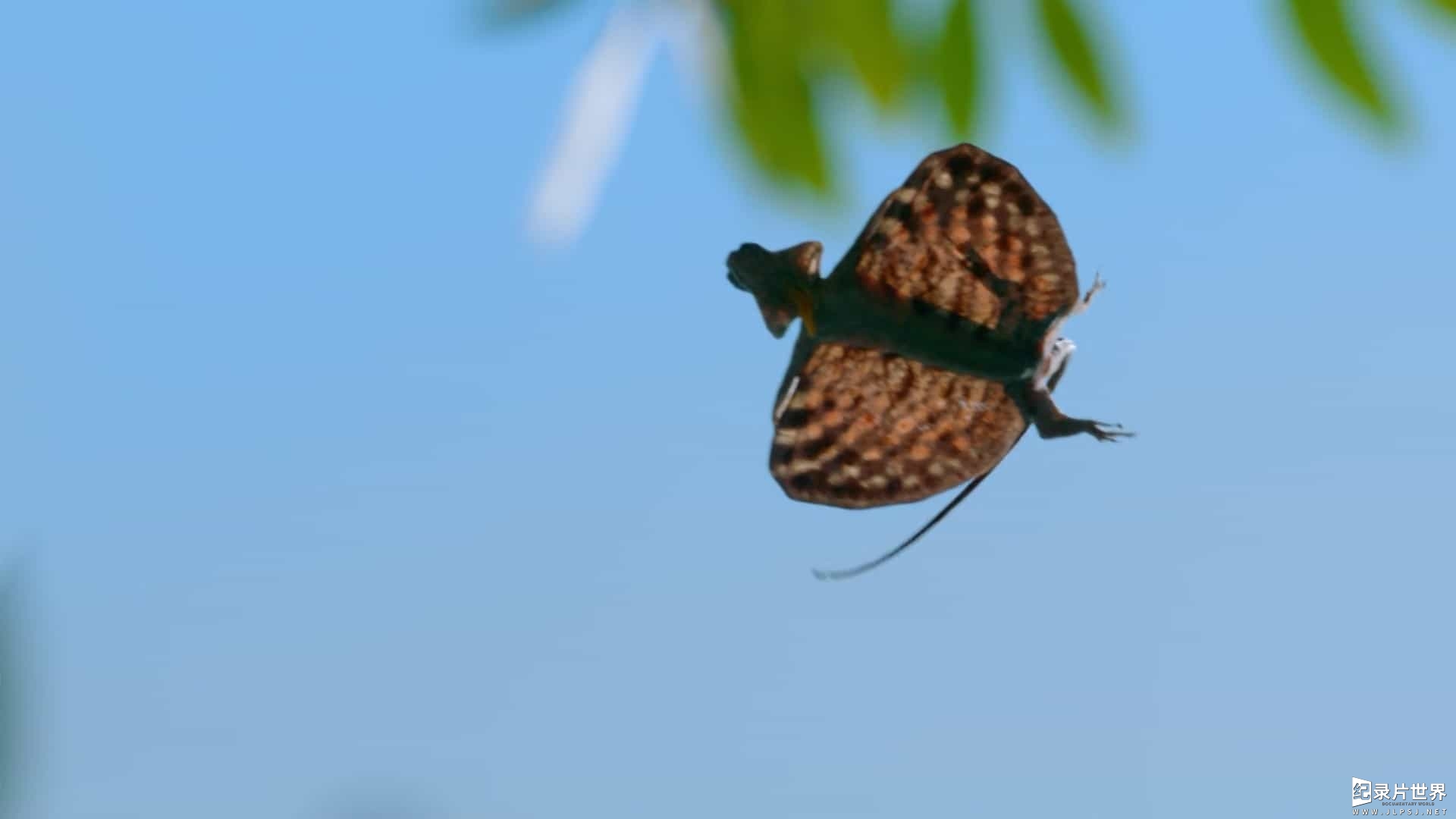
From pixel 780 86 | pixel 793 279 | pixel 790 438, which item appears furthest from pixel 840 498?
pixel 780 86

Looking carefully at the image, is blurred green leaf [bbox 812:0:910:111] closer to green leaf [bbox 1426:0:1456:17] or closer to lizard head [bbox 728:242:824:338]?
lizard head [bbox 728:242:824:338]

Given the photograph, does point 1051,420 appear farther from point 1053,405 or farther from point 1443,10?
point 1443,10

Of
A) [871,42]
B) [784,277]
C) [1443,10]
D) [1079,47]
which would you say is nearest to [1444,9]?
[1443,10]

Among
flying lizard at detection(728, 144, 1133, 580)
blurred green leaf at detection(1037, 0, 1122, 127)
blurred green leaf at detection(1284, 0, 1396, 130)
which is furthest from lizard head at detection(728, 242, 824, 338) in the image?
blurred green leaf at detection(1284, 0, 1396, 130)

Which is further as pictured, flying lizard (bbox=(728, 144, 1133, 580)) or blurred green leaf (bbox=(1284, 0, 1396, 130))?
blurred green leaf (bbox=(1284, 0, 1396, 130))

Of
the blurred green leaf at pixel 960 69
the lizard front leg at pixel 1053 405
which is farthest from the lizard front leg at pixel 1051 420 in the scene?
the blurred green leaf at pixel 960 69

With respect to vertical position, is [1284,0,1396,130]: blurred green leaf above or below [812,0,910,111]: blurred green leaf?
below
